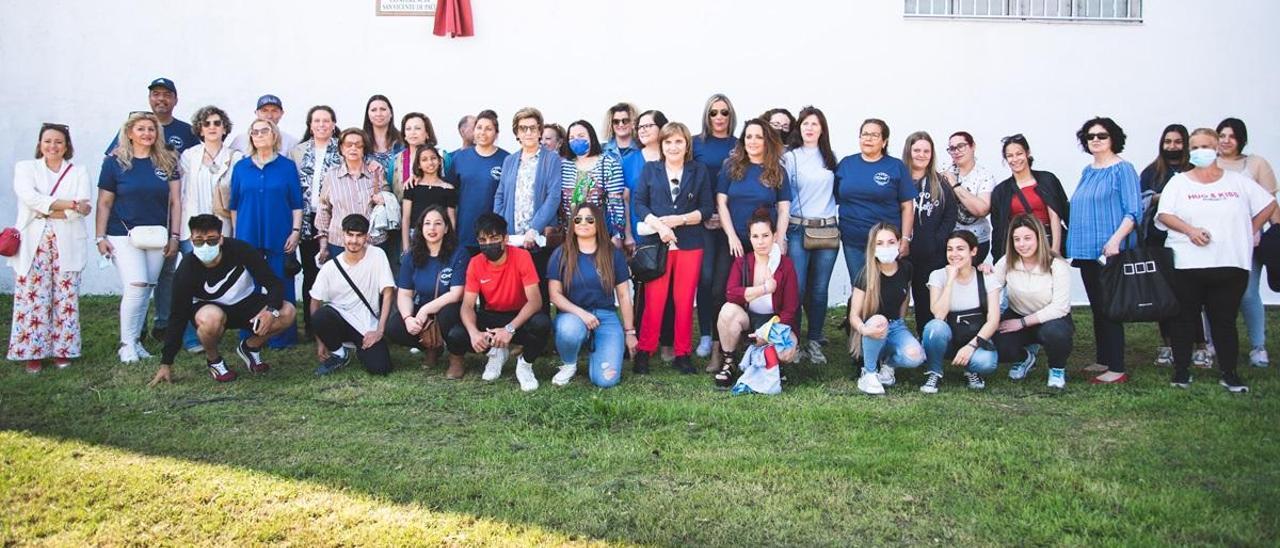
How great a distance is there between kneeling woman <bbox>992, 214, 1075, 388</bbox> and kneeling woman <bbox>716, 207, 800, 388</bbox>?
3.97 ft

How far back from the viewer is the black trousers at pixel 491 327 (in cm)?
655

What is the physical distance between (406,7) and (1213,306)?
678cm

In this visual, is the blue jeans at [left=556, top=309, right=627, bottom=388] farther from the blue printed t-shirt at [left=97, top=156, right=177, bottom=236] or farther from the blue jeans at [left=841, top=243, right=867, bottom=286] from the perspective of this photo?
the blue printed t-shirt at [left=97, top=156, right=177, bottom=236]

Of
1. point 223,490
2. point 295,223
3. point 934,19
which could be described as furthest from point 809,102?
point 223,490

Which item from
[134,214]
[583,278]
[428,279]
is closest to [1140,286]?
[583,278]

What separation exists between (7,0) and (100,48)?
89 cm

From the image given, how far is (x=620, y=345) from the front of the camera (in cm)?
658

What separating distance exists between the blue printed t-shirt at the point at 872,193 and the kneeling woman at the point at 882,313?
1.25 ft

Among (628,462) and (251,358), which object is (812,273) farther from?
(251,358)

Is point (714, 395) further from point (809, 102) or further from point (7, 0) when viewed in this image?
point (7, 0)

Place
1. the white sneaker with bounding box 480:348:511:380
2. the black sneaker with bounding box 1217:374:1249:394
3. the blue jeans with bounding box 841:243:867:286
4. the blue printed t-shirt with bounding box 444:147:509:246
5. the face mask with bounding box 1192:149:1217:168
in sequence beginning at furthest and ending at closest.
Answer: the blue printed t-shirt with bounding box 444:147:509:246, the blue jeans with bounding box 841:243:867:286, the white sneaker with bounding box 480:348:511:380, the face mask with bounding box 1192:149:1217:168, the black sneaker with bounding box 1217:374:1249:394

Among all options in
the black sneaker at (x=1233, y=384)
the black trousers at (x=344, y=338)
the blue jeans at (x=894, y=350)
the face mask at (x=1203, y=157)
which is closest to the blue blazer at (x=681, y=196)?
the blue jeans at (x=894, y=350)

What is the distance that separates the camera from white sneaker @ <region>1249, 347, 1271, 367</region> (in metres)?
7.03

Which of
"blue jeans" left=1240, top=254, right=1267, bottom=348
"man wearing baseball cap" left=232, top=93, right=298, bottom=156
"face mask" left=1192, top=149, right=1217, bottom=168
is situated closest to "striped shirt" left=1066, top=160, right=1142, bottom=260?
"face mask" left=1192, top=149, right=1217, bottom=168
